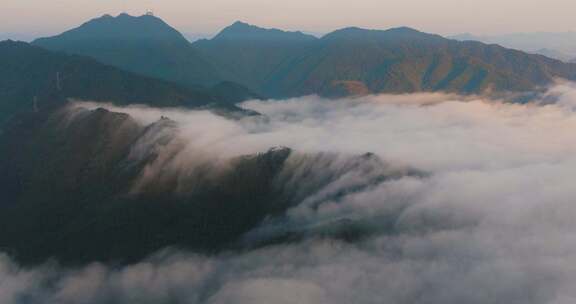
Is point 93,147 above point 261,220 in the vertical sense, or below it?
above

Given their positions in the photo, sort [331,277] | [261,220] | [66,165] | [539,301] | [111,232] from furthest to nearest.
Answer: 1. [66,165]
2. [261,220]
3. [111,232]
4. [331,277]
5. [539,301]

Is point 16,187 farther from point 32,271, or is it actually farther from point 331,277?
point 331,277

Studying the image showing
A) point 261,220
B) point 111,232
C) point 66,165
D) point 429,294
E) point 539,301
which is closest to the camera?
point 539,301

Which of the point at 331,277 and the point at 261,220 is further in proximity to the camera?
the point at 261,220

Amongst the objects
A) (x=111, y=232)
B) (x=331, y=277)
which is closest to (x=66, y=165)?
(x=111, y=232)

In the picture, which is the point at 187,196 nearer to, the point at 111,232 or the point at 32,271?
the point at 111,232

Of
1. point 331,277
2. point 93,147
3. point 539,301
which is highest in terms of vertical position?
point 93,147
